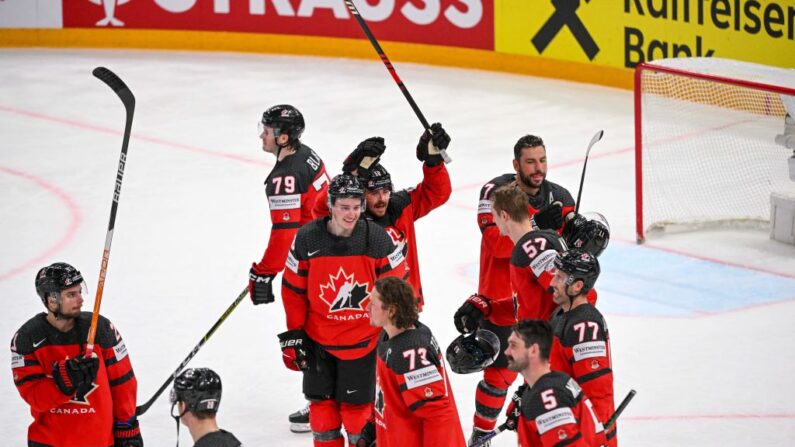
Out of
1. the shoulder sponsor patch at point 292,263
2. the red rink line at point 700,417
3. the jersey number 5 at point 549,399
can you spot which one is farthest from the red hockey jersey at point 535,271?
the red rink line at point 700,417

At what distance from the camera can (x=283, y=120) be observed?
6547mm

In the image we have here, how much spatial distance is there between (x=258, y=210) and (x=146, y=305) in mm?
2157

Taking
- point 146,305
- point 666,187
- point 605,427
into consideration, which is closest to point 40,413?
point 605,427

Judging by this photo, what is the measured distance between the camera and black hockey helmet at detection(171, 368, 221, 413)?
4.00m

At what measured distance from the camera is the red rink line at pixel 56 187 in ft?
29.7

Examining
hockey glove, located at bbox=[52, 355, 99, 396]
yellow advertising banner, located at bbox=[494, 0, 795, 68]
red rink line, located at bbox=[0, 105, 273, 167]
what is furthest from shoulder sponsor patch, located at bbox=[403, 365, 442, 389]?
yellow advertising banner, located at bbox=[494, 0, 795, 68]

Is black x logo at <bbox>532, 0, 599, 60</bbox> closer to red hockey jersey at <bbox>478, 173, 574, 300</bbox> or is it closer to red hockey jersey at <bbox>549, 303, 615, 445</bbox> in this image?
red hockey jersey at <bbox>478, 173, 574, 300</bbox>

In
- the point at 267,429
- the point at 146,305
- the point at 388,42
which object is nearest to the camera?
the point at 267,429

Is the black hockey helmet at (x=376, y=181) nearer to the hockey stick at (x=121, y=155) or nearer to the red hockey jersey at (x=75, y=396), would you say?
the hockey stick at (x=121, y=155)

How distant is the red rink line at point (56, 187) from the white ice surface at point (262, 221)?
0.02 meters

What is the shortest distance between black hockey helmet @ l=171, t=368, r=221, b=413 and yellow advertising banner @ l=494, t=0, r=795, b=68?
909 cm

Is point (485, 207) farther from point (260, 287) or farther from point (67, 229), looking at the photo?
point (67, 229)

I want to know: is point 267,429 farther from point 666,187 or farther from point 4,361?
point 666,187

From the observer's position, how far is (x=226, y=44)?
16.1m
